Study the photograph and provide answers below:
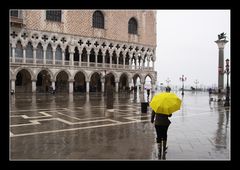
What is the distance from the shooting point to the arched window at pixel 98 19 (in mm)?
37844

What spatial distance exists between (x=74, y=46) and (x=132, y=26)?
12976 millimetres

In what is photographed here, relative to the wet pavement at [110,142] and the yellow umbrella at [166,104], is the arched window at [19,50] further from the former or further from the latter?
the yellow umbrella at [166,104]

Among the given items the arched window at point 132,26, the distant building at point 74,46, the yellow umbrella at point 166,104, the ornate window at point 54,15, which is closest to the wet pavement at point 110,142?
the yellow umbrella at point 166,104

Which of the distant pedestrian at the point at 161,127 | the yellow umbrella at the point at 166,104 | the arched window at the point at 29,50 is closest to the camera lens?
the yellow umbrella at the point at 166,104

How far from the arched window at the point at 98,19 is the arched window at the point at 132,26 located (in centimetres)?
596

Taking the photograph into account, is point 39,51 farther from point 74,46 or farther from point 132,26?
point 132,26

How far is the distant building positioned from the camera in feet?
101

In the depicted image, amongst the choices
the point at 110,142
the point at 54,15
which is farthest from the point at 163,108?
the point at 54,15

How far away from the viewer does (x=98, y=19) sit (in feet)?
125

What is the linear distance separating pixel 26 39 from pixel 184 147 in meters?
29.6

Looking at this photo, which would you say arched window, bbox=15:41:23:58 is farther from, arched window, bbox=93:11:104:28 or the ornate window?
arched window, bbox=93:11:104:28
